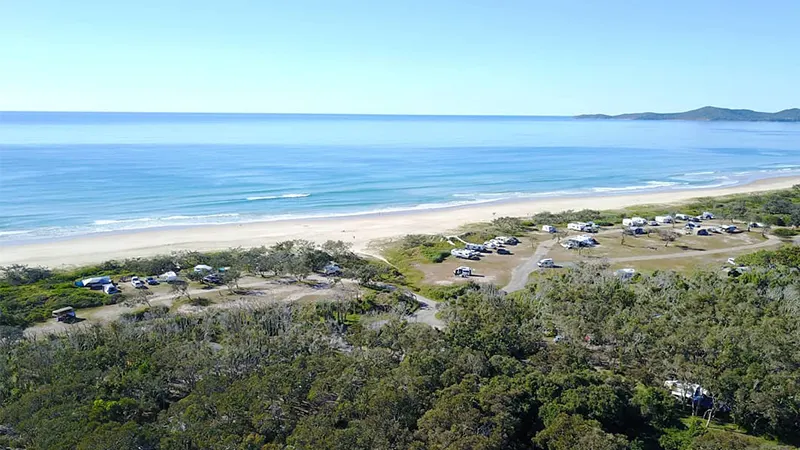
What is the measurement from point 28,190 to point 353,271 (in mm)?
64873

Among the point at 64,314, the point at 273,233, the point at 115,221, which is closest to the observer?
the point at 64,314

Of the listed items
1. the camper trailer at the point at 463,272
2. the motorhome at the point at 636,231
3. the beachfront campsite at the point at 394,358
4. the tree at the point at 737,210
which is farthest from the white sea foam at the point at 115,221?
the tree at the point at 737,210

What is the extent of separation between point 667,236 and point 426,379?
140 feet

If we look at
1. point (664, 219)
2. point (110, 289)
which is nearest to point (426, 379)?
point (110, 289)

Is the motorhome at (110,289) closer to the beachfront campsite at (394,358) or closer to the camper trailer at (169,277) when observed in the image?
the beachfront campsite at (394,358)

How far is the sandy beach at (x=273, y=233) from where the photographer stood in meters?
54.1

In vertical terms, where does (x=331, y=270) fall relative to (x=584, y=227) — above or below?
below

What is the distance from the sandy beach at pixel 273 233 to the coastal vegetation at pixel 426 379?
26012 millimetres

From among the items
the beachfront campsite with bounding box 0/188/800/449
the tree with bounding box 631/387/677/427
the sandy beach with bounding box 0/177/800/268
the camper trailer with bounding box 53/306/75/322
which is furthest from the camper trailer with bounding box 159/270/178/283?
the tree with bounding box 631/387/677/427

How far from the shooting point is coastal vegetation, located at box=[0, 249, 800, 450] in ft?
64.1

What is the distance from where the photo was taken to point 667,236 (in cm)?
5572

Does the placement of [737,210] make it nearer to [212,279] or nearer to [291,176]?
[212,279]

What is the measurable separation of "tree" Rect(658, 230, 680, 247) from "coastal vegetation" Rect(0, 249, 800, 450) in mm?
23413

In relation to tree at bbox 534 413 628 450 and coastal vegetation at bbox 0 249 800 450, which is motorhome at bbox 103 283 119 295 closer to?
coastal vegetation at bbox 0 249 800 450
